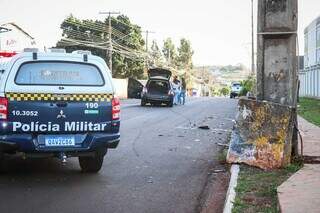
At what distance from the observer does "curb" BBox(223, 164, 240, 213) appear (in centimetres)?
654

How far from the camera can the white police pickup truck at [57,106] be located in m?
7.96

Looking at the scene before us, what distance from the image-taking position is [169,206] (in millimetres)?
6992

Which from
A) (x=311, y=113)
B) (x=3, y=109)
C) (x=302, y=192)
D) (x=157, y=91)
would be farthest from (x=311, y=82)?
(x=3, y=109)

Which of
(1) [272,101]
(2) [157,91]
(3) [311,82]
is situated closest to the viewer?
(1) [272,101]

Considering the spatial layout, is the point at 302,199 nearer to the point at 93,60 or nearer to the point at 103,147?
the point at 103,147

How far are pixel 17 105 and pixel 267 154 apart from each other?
4.24 metres

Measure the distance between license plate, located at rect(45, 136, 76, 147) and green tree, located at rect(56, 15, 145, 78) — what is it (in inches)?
2021

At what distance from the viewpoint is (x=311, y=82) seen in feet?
181

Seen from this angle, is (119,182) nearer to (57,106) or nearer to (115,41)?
(57,106)

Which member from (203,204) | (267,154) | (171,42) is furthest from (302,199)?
(171,42)

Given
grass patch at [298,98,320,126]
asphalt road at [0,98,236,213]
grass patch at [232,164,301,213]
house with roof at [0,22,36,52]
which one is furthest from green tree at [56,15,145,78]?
grass patch at [232,164,301,213]

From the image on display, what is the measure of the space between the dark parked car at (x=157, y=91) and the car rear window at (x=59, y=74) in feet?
84.1

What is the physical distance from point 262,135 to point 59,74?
11.9ft

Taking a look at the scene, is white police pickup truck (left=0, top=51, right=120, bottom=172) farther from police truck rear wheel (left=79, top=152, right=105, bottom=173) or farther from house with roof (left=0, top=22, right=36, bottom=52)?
house with roof (left=0, top=22, right=36, bottom=52)
